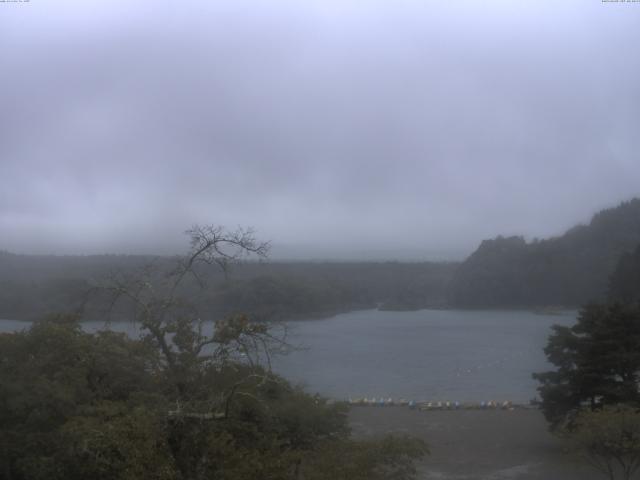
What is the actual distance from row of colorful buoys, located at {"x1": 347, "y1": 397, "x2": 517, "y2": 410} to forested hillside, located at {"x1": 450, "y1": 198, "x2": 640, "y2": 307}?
15.2 metres

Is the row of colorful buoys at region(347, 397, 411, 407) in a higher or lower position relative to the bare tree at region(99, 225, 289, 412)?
lower

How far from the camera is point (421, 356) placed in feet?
136

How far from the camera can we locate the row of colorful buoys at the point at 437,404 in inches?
1160

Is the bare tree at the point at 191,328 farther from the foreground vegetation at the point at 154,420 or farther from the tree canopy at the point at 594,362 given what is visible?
the tree canopy at the point at 594,362

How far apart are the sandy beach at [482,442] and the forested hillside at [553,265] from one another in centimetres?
1844

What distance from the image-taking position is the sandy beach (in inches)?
706

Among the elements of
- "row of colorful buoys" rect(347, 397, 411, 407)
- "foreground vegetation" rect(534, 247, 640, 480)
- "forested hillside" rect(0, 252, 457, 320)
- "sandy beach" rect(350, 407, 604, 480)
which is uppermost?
"forested hillside" rect(0, 252, 457, 320)

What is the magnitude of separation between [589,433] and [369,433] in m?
11.6

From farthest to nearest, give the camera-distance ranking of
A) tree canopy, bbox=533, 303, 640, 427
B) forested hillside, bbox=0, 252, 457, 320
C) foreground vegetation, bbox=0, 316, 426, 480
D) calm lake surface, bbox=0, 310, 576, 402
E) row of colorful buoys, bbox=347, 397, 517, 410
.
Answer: calm lake surface, bbox=0, 310, 576, 402, row of colorful buoys, bbox=347, 397, 517, 410, tree canopy, bbox=533, 303, 640, 427, forested hillside, bbox=0, 252, 457, 320, foreground vegetation, bbox=0, 316, 426, 480

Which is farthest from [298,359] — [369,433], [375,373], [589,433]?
[589,433]

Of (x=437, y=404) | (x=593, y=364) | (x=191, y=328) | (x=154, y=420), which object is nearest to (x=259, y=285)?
(x=437, y=404)

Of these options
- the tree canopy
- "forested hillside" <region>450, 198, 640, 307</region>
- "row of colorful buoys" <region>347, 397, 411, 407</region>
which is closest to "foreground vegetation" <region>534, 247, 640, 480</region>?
the tree canopy

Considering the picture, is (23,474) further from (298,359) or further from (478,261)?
(478,261)

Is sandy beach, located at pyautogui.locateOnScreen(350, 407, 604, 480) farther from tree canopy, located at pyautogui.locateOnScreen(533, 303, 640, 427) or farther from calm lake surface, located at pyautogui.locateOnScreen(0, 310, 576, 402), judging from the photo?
calm lake surface, located at pyautogui.locateOnScreen(0, 310, 576, 402)
